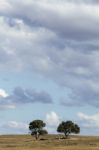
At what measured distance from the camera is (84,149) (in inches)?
3969

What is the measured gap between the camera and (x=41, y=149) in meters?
104

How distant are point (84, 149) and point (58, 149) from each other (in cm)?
605

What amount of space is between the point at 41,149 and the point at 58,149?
3.50 m

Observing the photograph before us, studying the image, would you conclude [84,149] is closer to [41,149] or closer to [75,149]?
[75,149]

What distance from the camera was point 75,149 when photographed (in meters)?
102

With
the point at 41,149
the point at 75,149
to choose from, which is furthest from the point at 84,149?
the point at 41,149

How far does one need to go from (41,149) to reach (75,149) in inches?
277

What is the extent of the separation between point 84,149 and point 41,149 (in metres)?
9.09

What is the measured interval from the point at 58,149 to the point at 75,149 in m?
3.81

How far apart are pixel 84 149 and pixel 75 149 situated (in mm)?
2289
